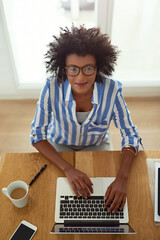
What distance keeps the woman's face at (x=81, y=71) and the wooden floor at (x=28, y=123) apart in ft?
3.74

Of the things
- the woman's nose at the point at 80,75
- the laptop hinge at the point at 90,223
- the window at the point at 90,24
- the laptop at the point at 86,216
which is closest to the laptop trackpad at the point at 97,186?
the laptop at the point at 86,216

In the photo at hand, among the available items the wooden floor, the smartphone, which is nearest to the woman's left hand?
the smartphone

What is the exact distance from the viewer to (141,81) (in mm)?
2578

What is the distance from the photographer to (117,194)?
108 centimetres

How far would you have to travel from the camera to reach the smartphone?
Answer: 985mm

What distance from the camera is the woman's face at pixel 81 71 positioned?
45.6 inches

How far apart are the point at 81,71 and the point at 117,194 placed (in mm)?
618

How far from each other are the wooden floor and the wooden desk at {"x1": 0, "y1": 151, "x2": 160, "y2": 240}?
101 cm

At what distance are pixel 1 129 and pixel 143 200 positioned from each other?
1.72 metres

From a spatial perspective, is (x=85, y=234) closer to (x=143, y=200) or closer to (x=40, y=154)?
(x=143, y=200)

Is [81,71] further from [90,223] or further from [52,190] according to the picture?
[90,223]

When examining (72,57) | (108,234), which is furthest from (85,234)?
(72,57)

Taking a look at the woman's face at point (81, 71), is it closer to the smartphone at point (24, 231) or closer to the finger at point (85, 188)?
the finger at point (85, 188)

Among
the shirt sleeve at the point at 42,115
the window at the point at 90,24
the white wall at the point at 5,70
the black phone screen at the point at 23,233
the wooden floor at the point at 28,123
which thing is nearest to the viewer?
the black phone screen at the point at 23,233
